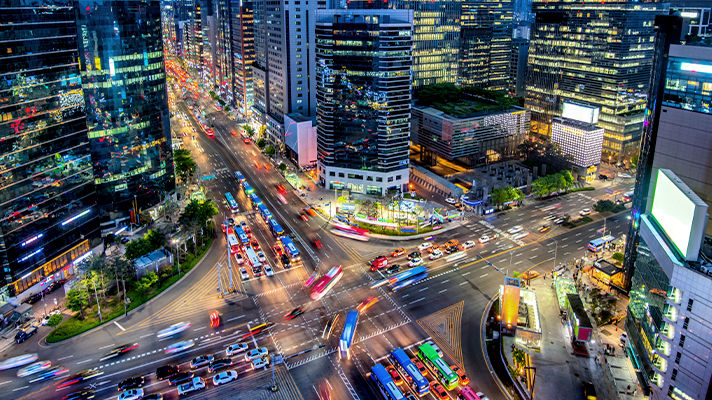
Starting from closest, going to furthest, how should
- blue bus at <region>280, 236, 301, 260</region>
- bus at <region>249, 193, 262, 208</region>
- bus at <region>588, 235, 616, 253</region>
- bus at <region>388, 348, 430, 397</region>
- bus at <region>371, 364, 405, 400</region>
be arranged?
bus at <region>371, 364, 405, 400</region> < bus at <region>388, 348, 430, 397</region> < blue bus at <region>280, 236, 301, 260</region> < bus at <region>588, 235, 616, 253</region> < bus at <region>249, 193, 262, 208</region>

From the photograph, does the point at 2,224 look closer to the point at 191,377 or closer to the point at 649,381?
the point at 191,377

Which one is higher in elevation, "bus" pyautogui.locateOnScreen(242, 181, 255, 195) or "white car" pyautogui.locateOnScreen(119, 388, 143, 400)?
"bus" pyautogui.locateOnScreen(242, 181, 255, 195)

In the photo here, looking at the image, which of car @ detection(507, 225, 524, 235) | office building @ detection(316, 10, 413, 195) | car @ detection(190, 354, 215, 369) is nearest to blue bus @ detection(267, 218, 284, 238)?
office building @ detection(316, 10, 413, 195)

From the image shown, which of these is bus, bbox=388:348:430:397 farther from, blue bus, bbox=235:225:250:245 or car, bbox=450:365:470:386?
blue bus, bbox=235:225:250:245

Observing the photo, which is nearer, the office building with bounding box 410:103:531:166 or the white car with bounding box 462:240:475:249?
the white car with bounding box 462:240:475:249

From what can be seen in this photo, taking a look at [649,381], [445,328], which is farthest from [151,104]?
[649,381]

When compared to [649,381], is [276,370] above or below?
below
